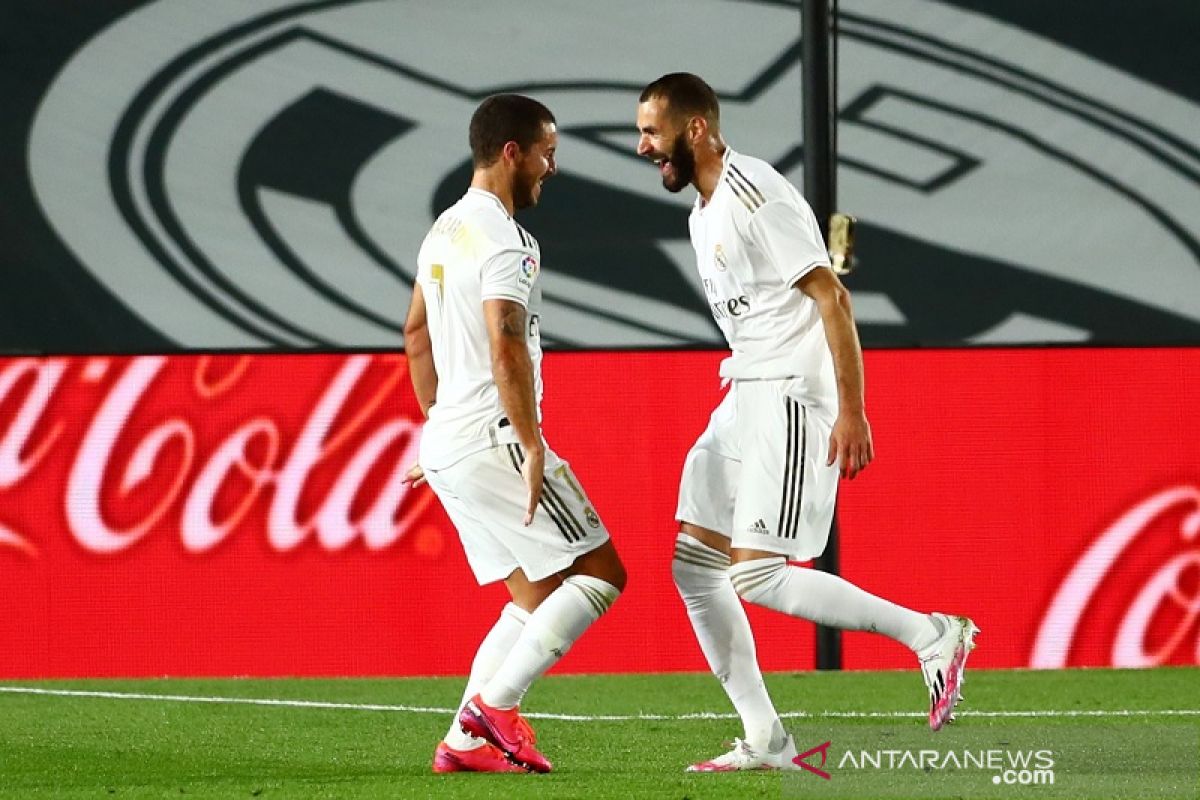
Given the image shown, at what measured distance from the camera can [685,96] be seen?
16.3 feet

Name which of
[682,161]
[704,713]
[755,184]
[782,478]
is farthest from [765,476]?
[704,713]

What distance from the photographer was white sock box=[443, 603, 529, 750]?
4.96m

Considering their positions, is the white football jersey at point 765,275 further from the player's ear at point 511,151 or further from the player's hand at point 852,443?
the player's ear at point 511,151

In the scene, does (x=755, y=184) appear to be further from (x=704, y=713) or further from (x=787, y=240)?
(x=704, y=713)

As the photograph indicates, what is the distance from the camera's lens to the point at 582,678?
8062 millimetres

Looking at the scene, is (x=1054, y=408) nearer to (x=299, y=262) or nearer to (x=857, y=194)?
(x=857, y=194)

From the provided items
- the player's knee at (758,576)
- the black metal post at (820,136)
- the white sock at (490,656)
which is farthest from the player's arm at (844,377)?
the black metal post at (820,136)

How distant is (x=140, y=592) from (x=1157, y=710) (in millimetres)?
3941

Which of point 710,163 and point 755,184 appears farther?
point 710,163

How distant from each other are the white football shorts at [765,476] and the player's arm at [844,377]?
0.35 feet

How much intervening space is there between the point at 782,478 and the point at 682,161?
79cm

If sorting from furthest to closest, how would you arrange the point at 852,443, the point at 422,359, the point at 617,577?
the point at 422,359 → the point at 617,577 → the point at 852,443

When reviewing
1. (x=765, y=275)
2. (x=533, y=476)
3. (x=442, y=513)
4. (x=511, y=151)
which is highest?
(x=511, y=151)

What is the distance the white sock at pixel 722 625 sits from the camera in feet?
16.1
